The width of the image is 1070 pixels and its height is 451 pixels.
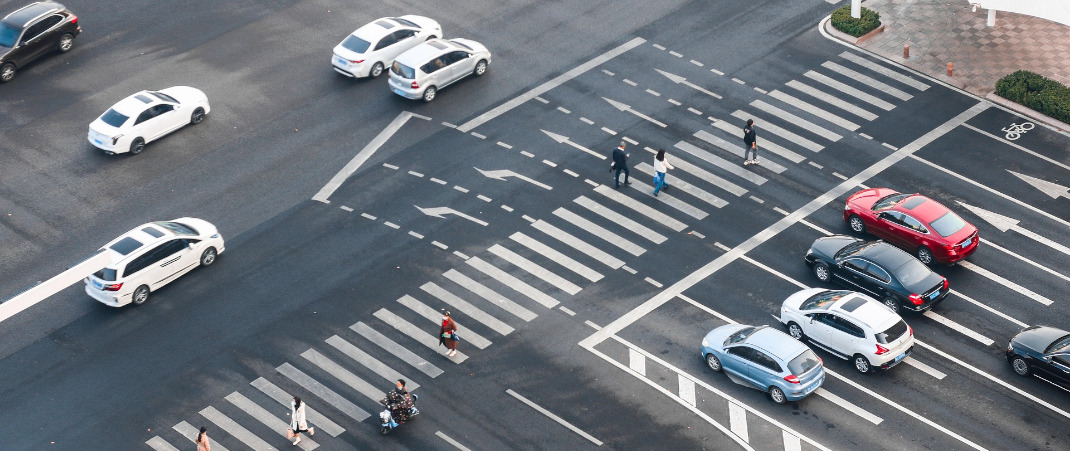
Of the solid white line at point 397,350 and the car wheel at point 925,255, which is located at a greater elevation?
the solid white line at point 397,350

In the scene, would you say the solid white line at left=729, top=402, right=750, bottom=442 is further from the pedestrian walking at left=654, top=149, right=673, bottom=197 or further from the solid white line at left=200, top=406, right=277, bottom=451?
the solid white line at left=200, top=406, right=277, bottom=451

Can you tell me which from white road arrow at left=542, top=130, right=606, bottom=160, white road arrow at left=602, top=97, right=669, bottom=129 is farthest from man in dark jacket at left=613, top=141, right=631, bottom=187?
white road arrow at left=602, top=97, right=669, bottom=129

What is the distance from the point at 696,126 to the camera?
52.6 meters

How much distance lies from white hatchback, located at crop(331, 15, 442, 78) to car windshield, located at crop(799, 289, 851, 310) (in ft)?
70.4

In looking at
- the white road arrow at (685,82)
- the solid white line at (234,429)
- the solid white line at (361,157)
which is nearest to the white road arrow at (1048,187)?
the white road arrow at (685,82)

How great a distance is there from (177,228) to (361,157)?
800 cm

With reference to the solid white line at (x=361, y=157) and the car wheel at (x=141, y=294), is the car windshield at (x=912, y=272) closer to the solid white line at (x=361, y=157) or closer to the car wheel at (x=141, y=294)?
the solid white line at (x=361, y=157)

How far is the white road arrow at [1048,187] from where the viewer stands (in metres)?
48.6

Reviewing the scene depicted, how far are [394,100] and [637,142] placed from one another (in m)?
9.98

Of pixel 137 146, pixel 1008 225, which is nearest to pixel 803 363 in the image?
pixel 1008 225

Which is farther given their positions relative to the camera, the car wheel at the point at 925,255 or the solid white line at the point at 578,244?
the solid white line at the point at 578,244

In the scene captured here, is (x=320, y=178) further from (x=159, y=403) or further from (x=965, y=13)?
(x=965, y=13)

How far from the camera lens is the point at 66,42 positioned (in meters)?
59.2

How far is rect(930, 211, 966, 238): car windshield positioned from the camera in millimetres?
44844
